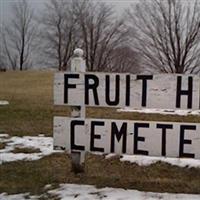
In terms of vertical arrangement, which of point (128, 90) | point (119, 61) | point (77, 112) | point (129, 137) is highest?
point (119, 61)

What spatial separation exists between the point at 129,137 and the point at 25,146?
2588mm

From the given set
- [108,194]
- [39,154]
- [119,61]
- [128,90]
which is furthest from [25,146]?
[119,61]

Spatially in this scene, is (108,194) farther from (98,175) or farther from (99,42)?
(99,42)

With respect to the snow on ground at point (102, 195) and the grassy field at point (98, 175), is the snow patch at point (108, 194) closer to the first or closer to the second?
the snow on ground at point (102, 195)

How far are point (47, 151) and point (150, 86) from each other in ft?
7.87

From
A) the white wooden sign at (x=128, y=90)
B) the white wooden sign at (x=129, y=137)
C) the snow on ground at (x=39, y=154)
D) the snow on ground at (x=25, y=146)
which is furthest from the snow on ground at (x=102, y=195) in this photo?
the snow on ground at (x=25, y=146)

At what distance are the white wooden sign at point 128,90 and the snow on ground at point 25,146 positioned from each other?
1.42m

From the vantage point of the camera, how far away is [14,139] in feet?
28.0

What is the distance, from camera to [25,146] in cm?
788

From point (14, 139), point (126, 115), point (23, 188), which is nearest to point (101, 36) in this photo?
point (126, 115)

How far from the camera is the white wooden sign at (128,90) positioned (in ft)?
18.6

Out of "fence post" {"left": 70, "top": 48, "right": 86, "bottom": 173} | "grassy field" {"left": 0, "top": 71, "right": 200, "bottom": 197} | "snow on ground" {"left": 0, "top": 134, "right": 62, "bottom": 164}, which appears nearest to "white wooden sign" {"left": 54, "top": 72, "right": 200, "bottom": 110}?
"fence post" {"left": 70, "top": 48, "right": 86, "bottom": 173}

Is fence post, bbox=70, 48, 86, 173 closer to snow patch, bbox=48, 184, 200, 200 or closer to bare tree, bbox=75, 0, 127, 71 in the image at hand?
snow patch, bbox=48, 184, 200, 200

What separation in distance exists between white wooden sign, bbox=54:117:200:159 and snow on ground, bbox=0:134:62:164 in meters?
1.14
